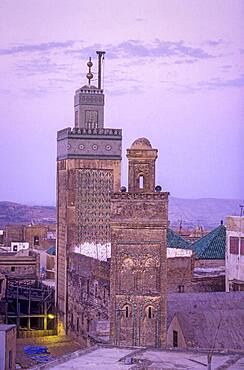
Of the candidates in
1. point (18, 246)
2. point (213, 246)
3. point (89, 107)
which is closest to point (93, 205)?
point (89, 107)

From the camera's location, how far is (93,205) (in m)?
11.6

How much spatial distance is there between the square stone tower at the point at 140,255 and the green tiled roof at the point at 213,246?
421 centimetres

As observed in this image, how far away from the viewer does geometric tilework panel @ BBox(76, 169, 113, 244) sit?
11578mm

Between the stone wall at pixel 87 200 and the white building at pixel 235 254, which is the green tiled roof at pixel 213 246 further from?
the stone wall at pixel 87 200

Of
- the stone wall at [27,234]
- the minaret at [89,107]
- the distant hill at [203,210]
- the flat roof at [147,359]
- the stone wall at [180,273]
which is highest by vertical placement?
the minaret at [89,107]

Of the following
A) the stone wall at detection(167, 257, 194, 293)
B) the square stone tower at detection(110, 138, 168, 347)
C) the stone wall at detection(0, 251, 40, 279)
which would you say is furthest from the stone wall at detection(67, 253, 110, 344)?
the stone wall at detection(0, 251, 40, 279)

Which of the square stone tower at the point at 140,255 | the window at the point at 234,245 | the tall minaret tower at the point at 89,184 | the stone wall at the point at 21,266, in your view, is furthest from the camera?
the stone wall at the point at 21,266

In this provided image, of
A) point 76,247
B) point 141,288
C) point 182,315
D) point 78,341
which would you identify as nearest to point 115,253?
point 141,288

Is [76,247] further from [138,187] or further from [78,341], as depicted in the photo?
[138,187]

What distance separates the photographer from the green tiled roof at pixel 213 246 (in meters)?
12.1

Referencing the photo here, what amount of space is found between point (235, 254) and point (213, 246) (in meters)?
1.34

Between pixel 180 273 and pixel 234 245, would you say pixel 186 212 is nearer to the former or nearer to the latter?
pixel 234 245

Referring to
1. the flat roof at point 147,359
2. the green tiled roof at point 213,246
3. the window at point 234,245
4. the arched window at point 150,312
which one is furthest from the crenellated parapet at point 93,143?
the flat roof at point 147,359

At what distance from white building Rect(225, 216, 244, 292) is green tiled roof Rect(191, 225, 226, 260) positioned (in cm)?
97
